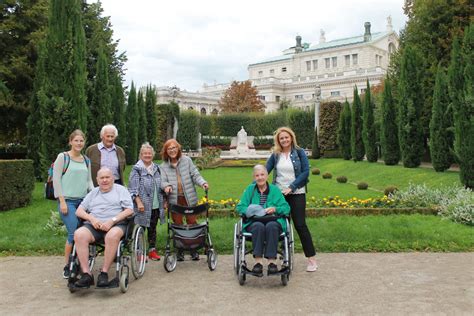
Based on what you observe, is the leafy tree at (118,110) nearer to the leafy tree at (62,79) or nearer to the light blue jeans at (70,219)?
the leafy tree at (62,79)

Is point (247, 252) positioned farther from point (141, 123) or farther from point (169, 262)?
point (141, 123)

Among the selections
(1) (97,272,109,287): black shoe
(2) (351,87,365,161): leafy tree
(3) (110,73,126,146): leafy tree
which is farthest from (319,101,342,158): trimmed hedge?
(1) (97,272,109,287): black shoe

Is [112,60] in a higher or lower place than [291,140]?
higher

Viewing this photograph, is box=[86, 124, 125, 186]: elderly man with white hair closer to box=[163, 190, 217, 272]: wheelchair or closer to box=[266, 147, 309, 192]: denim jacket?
box=[163, 190, 217, 272]: wheelchair

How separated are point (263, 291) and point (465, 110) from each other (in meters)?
9.55

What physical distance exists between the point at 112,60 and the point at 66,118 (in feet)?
56.2

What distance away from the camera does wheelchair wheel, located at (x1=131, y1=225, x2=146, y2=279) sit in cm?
492

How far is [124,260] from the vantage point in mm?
4613

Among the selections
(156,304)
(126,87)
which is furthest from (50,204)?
(126,87)

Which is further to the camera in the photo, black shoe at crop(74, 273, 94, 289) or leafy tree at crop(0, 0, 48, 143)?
leafy tree at crop(0, 0, 48, 143)

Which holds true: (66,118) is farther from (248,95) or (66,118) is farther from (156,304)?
(248,95)

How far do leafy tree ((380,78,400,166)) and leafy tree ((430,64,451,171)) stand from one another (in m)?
4.48

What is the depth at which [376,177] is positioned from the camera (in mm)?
17344

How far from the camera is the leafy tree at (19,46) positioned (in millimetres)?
18781
